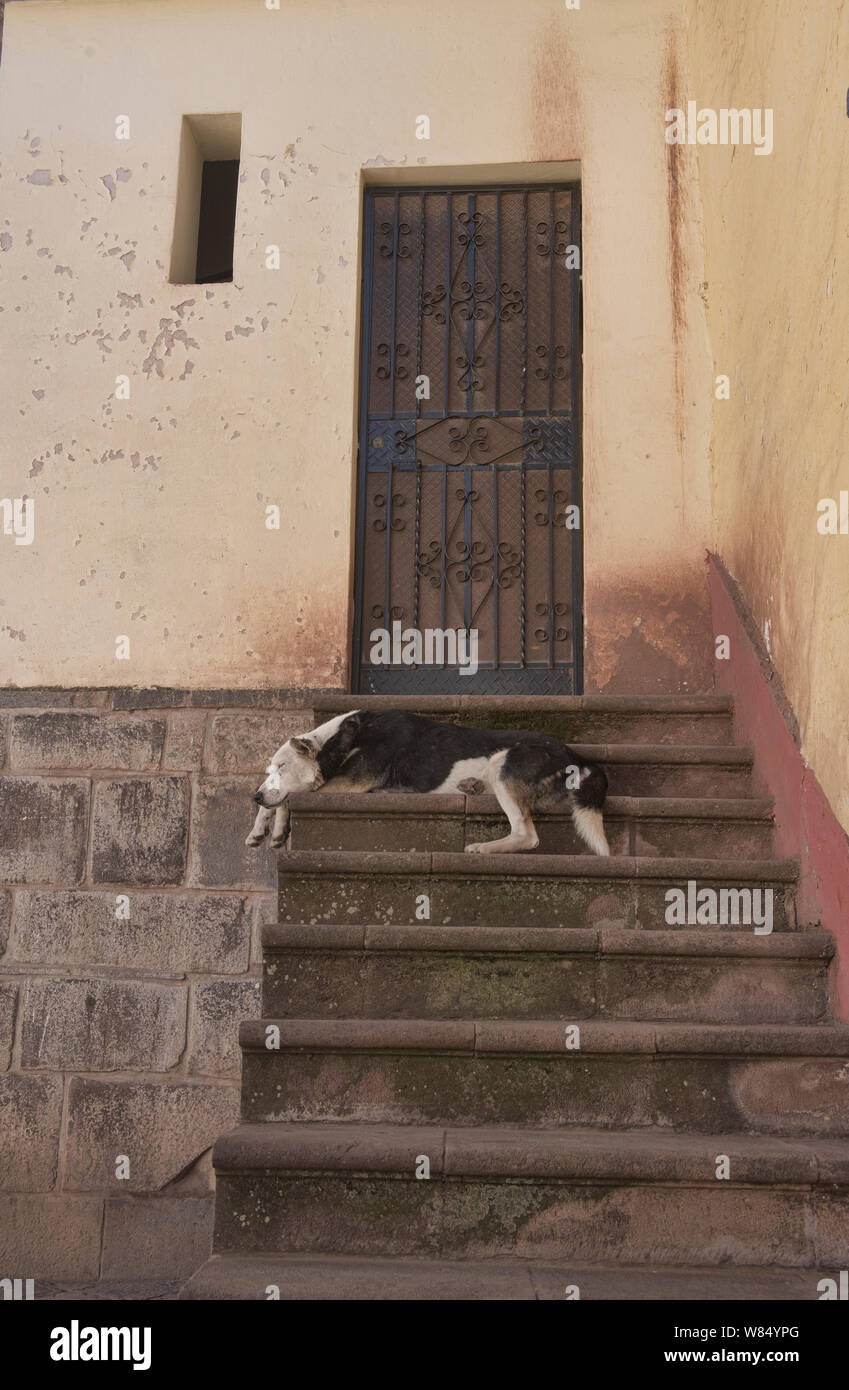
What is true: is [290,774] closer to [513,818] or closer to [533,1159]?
[513,818]

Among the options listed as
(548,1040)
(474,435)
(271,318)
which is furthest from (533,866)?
(271,318)

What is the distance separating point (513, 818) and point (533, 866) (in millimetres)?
425

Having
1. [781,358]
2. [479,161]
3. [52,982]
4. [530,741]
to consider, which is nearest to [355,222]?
[479,161]

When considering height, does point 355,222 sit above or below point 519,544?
above

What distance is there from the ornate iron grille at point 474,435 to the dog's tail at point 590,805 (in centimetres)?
165

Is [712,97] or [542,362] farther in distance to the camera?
[542,362]

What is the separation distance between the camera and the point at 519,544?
6406 mm

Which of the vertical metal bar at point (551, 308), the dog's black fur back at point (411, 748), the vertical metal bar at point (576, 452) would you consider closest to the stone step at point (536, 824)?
the dog's black fur back at point (411, 748)

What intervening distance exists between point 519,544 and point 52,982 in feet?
10.0

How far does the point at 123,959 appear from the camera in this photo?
5.46 meters

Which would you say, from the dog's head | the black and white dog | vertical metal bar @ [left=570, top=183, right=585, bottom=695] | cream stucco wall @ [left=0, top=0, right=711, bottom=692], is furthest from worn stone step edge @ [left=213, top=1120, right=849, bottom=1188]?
vertical metal bar @ [left=570, top=183, right=585, bottom=695]

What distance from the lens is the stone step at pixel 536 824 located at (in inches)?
180

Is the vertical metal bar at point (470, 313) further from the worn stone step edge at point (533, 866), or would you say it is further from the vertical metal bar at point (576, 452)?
the worn stone step edge at point (533, 866)

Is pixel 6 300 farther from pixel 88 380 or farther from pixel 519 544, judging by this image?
pixel 519 544
